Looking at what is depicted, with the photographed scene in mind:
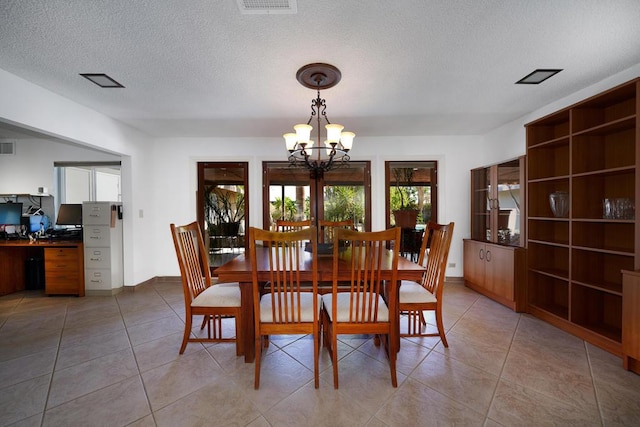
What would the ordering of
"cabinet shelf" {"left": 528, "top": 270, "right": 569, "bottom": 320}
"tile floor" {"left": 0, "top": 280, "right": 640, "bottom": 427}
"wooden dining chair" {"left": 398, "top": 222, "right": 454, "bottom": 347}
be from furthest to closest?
"cabinet shelf" {"left": 528, "top": 270, "right": 569, "bottom": 320} → "wooden dining chair" {"left": 398, "top": 222, "right": 454, "bottom": 347} → "tile floor" {"left": 0, "top": 280, "right": 640, "bottom": 427}

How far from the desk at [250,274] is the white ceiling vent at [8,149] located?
5.05 meters

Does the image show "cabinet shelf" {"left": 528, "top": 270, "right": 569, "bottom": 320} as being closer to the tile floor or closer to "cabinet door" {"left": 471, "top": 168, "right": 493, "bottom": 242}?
the tile floor

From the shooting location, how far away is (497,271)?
3.34 meters

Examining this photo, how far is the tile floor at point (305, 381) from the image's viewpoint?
154 cm

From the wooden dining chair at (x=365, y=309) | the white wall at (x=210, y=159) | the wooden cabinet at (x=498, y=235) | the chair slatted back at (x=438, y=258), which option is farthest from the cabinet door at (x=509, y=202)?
the wooden dining chair at (x=365, y=309)

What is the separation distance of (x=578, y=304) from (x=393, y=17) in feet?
10.1

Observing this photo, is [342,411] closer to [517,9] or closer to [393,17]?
[393,17]

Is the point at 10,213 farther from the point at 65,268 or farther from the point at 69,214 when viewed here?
the point at 65,268

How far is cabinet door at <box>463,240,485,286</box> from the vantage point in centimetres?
367

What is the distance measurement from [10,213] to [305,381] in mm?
5441

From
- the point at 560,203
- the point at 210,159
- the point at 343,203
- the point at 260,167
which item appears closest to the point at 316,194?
the point at 343,203

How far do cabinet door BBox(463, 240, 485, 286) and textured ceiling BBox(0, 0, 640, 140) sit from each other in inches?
74.9

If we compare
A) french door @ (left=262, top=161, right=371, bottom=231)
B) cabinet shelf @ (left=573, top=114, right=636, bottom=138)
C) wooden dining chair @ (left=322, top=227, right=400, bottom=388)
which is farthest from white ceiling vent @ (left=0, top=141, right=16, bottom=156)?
cabinet shelf @ (left=573, top=114, right=636, bottom=138)

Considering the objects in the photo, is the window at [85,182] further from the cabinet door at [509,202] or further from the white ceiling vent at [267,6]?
the cabinet door at [509,202]
